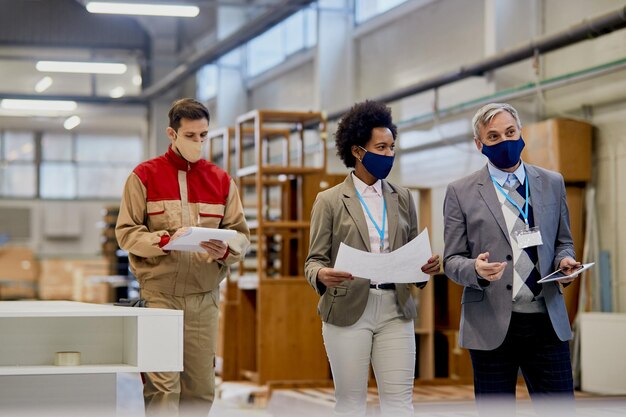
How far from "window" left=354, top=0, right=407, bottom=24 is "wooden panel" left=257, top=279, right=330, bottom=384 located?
4793mm

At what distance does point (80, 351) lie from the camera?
3541mm

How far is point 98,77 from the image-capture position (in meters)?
20.0

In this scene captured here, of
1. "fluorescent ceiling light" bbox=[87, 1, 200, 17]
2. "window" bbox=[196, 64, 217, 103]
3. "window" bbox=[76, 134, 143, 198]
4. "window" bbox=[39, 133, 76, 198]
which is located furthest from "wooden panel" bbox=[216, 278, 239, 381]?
"window" bbox=[39, 133, 76, 198]

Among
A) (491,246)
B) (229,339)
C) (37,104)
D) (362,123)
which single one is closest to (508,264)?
(491,246)

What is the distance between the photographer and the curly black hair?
3459 mm

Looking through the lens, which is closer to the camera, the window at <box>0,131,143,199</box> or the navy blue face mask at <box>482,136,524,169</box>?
the navy blue face mask at <box>482,136,524,169</box>

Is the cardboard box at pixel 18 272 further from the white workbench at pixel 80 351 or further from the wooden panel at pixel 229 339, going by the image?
the white workbench at pixel 80 351

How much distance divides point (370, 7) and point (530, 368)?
32.7ft

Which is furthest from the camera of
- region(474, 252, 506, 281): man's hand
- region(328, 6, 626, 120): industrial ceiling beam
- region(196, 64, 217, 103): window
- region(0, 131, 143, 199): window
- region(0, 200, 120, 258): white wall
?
region(0, 131, 143, 199): window

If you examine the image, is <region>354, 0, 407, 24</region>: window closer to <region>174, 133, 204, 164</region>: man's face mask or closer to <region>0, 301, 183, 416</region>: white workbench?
<region>174, 133, 204, 164</region>: man's face mask

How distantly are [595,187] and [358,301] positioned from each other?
512 centimetres

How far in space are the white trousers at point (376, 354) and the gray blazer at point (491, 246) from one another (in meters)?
0.20

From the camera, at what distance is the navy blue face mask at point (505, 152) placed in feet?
10.6

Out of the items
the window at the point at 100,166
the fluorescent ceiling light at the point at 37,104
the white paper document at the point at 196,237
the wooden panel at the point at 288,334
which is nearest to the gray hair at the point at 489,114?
the white paper document at the point at 196,237
